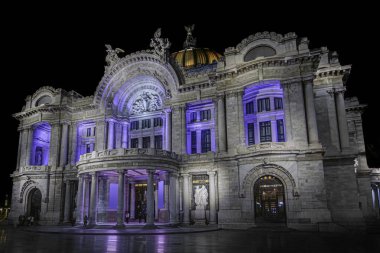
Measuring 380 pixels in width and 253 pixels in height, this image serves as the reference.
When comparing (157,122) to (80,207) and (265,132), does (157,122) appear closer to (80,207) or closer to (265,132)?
(80,207)

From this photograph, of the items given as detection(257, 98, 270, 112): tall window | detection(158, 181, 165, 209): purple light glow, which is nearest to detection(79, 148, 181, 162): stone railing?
detection(158, 181, 165, 209): purple light glow

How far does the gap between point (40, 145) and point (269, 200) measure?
117ft

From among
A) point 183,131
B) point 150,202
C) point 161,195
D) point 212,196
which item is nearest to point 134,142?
point 183,131

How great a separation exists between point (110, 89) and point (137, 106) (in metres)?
4.30

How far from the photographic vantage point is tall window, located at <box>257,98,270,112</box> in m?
35.1

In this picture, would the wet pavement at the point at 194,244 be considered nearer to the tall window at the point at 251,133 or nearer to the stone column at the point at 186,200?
the stone column at the point at 186,200

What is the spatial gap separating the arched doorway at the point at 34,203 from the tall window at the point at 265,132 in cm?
3161

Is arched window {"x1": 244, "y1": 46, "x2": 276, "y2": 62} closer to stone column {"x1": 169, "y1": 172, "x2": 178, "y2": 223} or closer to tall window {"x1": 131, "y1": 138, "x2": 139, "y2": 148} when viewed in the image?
stone column {"x1": 169, "y1": 172, "x2": 178, "y2": 223}

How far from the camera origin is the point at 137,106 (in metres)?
44.3

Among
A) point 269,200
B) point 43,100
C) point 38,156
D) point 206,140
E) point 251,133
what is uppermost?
point 43,100

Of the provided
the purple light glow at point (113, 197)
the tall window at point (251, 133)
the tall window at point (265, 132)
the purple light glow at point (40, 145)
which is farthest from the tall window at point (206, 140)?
the purple light glow at point (40, 145)

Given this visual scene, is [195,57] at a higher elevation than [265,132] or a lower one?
higher

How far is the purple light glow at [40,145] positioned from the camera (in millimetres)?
46781

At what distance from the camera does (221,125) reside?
3488cm
